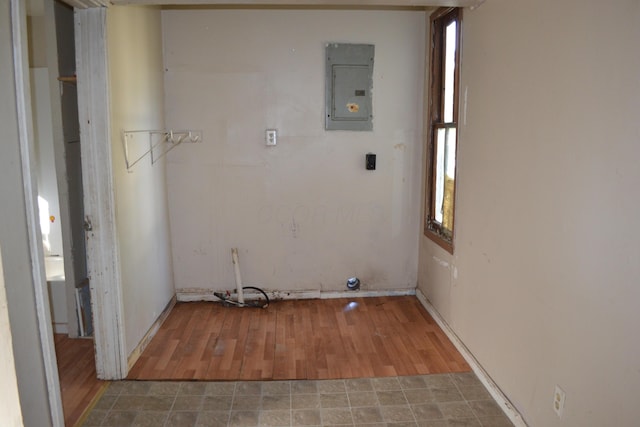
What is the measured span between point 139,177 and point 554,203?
7.89 ft

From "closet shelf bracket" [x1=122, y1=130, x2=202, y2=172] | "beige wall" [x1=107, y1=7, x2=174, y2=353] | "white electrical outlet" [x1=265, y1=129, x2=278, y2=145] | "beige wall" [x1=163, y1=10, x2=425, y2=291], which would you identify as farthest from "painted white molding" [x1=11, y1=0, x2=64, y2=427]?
"white electrical outlet" [x1=265, y1=129, x2=278, y2=145]

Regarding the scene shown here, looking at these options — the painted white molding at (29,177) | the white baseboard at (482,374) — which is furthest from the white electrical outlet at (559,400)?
the painted white molding at (29,177)

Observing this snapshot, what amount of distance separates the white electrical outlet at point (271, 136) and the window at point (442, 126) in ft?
3.97

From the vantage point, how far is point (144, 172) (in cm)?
318

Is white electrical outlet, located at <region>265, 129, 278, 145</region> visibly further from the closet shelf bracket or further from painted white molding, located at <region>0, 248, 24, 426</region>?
painted white molding, located at <region>0, 248, 24, 426</region>

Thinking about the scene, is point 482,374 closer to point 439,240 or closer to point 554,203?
point 439,240

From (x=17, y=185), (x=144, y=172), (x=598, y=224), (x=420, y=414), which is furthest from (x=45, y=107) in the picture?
(x=598, y=224)

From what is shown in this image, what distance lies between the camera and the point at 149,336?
3.21 m

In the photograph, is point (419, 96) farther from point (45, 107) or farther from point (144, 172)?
point (45, 107)

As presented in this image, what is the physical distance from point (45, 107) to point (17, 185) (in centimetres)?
186

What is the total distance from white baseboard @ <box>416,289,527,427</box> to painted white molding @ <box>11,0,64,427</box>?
2072 mm

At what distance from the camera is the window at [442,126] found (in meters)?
3.25

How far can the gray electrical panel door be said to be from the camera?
148 inches

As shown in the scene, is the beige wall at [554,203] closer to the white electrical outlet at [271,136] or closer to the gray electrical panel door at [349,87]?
the gray electrical panel door at [349,87]
